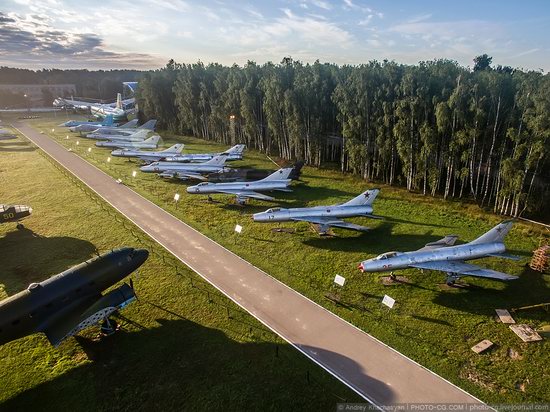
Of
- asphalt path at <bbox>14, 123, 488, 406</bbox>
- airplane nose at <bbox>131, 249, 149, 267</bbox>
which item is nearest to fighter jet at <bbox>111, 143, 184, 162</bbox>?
asphalt path at <bbox>14, 123, 488, 406</bbox>

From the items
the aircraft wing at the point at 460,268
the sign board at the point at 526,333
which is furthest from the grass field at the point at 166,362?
the aircraft wing at the point at 460,268

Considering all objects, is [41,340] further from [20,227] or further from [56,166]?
[56,166]

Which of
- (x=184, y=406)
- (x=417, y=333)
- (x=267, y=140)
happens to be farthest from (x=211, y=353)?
(x=267, y=140)

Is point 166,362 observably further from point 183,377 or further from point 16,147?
point 16,147

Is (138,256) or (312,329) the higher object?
(138,256)

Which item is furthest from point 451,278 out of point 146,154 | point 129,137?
point 129,137

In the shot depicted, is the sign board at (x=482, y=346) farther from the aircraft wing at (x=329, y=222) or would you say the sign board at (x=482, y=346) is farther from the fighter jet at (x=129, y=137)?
the fighter jet at (x=129, y=137)
